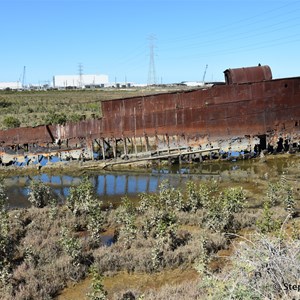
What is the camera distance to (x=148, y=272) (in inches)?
324

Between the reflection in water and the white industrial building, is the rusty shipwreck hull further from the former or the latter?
the white industrial building

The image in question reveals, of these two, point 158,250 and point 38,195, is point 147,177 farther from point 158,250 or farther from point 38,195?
point 158,250

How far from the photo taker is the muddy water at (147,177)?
52.9 ft

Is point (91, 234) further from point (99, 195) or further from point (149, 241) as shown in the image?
point (99, 195)

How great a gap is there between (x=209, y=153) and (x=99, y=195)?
7.77 m

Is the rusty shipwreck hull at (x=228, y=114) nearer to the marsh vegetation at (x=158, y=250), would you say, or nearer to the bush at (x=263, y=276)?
the marsh vegetation at (x=158, y=250)

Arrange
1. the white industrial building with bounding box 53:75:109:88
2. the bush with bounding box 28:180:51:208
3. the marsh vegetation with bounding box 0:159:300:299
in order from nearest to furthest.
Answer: the marsh vegetation with bounding box 0:159:300:299
the bush with bounding box 28:180:51:208
the white industrial building with bounding box 53:75:109:88

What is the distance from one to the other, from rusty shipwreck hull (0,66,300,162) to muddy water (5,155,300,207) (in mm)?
1509

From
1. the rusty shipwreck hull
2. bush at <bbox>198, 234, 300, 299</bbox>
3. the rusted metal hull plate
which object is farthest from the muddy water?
bush at <bbox>198, 234, 300, 299</bbox>

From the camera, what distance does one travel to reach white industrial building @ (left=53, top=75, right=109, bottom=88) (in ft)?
521

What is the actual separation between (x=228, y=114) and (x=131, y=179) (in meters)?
6.65

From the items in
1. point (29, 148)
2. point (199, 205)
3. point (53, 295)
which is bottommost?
point (53, 295)

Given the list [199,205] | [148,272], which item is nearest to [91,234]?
[148,272]

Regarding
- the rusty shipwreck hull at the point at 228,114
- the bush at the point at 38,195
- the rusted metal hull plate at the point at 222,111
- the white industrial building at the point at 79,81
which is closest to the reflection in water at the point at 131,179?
the bush at the point at 38,195
